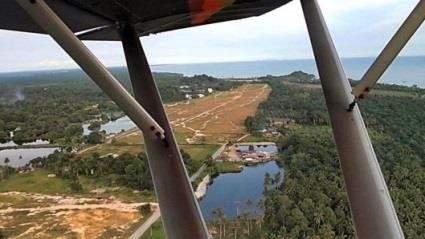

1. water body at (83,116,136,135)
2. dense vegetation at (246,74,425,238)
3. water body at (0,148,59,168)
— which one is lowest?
dense vegetation at (246,74,425,238)

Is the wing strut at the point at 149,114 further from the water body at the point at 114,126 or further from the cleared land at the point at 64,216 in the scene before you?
the water body at the point at 114,126

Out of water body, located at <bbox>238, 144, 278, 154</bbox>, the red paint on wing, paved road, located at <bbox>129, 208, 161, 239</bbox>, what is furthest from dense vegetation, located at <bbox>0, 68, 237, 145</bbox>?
the red paint on wing

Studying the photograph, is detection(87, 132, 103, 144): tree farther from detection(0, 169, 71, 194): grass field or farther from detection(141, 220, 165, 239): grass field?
detection(141, 220, 165, 239): grass field

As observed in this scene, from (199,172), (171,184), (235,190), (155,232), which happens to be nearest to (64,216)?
(155,232)

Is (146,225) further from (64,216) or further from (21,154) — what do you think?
(21,154)

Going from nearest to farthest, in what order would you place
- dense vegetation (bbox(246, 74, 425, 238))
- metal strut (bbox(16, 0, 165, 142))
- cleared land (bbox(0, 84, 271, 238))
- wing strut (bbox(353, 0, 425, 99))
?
metal strut (bbox(16, 0, 165, 142)), wing strut (bbox(353, 0, 425, 99)), dense vegetation (bbox(246, 74, 425, 238)), cleared land (bbox(0, 84, 271, 238))
